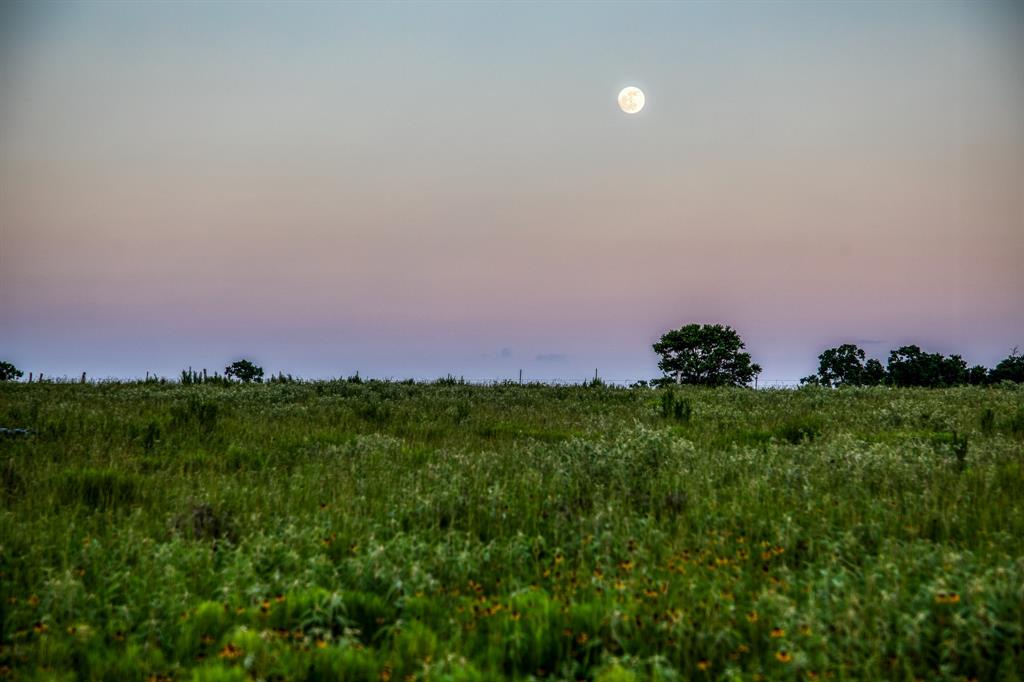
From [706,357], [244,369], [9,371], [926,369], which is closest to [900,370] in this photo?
[926,369]

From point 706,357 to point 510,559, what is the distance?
6159cm

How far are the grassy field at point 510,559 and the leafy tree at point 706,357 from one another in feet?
172

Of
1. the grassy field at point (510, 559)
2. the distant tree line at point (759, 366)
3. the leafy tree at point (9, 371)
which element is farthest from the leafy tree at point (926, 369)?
the leafy tree at point (9, 371)

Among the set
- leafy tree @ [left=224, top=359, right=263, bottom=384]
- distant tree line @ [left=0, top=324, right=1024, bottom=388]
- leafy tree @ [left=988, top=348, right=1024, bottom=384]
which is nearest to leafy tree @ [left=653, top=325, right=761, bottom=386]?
distant tree line @ [left=0, top=324, right=1024, bottom=388]

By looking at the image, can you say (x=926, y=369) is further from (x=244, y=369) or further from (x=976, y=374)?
(x=244, y=369)

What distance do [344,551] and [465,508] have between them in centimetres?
172

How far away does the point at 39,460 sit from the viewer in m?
10.2

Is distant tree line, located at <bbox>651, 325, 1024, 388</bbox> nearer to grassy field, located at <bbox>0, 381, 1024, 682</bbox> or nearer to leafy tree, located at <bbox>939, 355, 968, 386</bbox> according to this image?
leafy tree, located at <bbox>939, 355, 968, 386</bbox>

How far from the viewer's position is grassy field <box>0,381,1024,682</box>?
4375 millimetres

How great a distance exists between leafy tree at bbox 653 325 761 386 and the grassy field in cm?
5254

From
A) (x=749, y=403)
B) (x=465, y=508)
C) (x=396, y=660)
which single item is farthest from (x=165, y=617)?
(x=749, y=403)

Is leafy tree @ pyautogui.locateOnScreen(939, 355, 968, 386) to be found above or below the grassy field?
above

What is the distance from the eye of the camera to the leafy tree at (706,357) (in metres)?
Answer: 63.5

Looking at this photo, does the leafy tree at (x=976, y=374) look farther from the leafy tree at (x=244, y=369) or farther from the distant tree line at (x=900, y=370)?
the leafy tree at (x=244, y=369)
